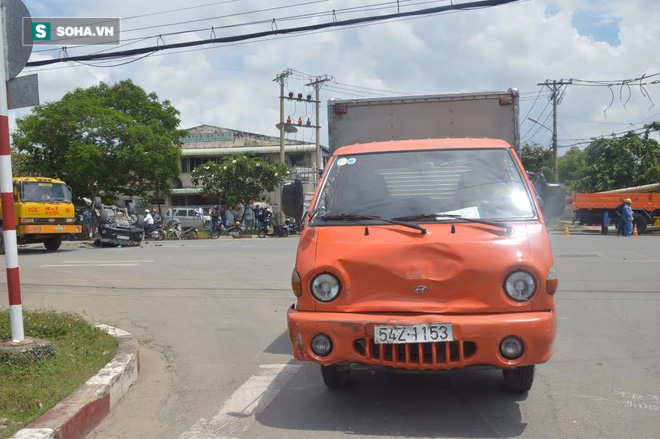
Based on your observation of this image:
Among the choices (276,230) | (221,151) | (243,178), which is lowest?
(276,230)

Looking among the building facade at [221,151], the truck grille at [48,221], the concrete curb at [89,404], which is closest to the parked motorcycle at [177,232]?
the truck grille at [48,221]

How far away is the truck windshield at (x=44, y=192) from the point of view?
59.5ft

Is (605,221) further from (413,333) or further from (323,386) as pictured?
(413,333)

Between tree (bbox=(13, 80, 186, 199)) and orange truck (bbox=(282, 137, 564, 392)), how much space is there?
27.0 m

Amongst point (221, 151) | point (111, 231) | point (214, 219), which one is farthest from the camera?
point (221, 151)

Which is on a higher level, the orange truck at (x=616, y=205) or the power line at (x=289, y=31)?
the power line at (x=289, y=31)

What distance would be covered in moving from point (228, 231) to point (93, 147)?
301 inches

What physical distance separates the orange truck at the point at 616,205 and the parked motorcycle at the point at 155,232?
18751 mm

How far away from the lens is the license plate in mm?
3805

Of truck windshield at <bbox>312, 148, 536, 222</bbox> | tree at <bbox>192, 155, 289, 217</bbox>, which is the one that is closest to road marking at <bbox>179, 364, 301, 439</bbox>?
truck windshield at <bbox>312, 148, 536, 222</bbox>

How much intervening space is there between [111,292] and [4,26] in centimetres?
609

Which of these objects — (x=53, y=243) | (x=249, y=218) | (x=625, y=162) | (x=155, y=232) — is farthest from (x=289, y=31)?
(x=625, y=162)

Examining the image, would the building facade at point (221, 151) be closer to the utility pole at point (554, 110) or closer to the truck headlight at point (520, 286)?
the utility pole at point (554, 110)

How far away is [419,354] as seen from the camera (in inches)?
151
